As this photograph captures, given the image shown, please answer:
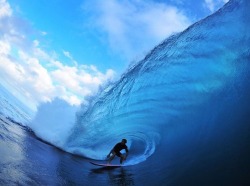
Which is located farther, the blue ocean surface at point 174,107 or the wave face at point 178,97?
the wave face at point 178,97

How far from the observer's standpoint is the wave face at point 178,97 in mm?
14375

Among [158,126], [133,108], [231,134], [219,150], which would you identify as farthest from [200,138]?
[133,108]

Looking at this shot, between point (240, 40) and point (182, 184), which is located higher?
point (240, 40)

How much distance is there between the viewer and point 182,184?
324 inches

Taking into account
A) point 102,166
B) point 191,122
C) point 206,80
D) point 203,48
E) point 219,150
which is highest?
point 203,48

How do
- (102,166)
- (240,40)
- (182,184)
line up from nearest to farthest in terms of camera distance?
1. (182,184)
2. (102,166)
3. (240,40)

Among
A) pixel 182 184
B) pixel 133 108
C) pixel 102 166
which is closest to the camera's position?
pixel 182 184

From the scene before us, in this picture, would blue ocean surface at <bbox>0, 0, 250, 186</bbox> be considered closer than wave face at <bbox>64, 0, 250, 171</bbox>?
Yes

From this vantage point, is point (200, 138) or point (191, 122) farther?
point (191, 122)

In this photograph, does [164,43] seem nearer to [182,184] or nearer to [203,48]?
[203,48]

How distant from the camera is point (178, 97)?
16578 millimetres

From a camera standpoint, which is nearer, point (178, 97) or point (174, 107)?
point (178, 97)

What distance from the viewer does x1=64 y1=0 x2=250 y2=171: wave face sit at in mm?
14375

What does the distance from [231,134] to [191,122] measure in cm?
365
